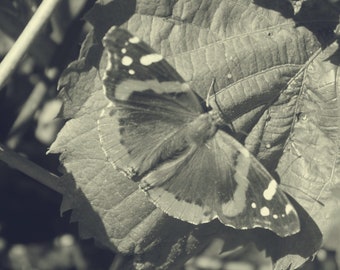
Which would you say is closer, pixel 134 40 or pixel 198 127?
pixel 134 40

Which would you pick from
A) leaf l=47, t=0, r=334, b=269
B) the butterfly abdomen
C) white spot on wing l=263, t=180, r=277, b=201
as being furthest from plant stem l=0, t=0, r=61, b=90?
white spot on wing l=263, t=180, r=277, b=201

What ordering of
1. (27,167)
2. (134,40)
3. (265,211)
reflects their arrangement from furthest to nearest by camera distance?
(27,167), (265,211), (134,40)

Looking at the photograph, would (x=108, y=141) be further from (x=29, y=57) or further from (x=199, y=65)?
(x=29, y=57)

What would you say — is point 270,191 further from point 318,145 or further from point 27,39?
point 27,39

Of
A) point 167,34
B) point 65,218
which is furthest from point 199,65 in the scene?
point 65,218

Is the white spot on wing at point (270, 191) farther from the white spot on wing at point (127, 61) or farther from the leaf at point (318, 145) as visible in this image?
the white spot on wing at point (127, 61)

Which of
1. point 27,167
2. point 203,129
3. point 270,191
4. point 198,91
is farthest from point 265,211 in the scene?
point 27,167

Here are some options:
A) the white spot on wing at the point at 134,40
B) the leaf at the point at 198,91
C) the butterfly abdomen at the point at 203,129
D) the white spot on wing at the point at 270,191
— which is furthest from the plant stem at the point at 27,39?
the white spot on wing at the point at 270,191

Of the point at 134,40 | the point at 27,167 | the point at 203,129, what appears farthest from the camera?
the point at 27,167
